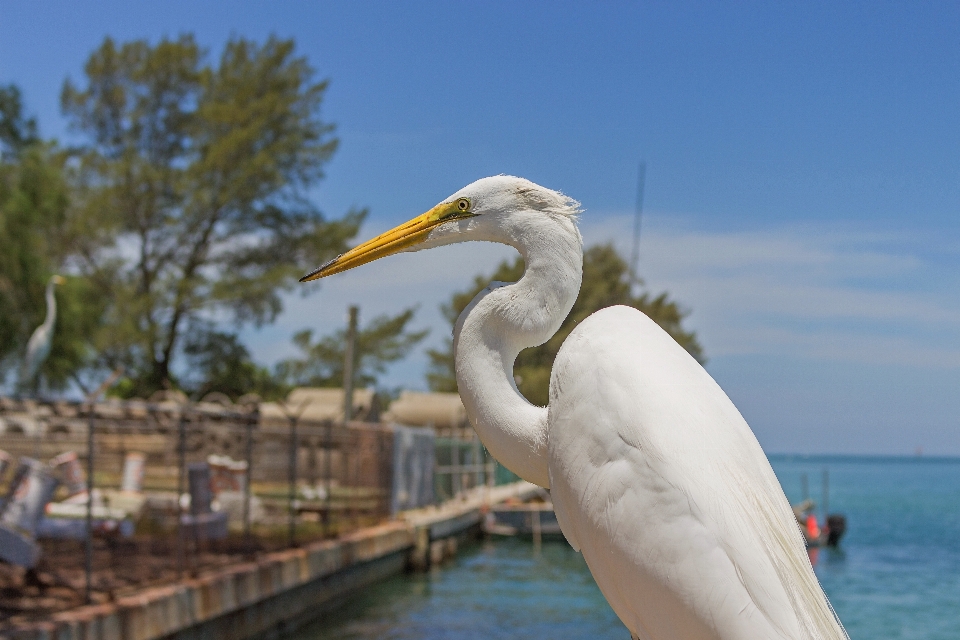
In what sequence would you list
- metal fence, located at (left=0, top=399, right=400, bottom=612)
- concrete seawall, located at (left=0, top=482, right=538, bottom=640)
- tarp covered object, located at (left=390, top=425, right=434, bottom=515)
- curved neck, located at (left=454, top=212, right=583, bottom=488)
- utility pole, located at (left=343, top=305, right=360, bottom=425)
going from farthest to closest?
1. utility pole, located at (left=343, top=305, right=360, bottom=425)
2. tarp covered object, located at (left=390, top=425, right=434, bottom=515)
3. metal fence, located at (left=0, top=399, right=400, bottom=612)
4. concrete seawall, located at (left=0, top=482, right=538, bottom=640)
5. curved neck, located at (left=454, top=212, right=583, bottom=488)

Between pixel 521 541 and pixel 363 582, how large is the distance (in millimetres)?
12102

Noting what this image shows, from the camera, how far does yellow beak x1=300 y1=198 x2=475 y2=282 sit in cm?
286

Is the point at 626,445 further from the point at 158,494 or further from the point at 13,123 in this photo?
the point at 13,123

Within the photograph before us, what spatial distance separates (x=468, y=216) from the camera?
112 inches

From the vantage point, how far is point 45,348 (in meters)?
19.0

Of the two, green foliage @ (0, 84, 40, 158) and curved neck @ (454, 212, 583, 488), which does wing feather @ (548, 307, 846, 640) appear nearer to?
curved neck @ (454, 212, 583, 488)

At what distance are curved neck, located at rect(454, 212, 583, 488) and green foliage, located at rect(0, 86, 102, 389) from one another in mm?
21692

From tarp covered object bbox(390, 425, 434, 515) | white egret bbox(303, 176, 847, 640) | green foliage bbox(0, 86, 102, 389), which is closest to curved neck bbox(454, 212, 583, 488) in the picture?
white egret bbox(303, 176, 847, 640)

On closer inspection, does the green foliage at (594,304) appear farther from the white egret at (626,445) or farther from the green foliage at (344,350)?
the white egret at (626,445)

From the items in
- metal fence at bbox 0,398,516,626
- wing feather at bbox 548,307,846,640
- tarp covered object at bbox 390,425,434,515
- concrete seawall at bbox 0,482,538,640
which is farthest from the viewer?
tarp covered object at bbox 390,425,434,515

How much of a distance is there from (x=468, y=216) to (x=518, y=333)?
390mm

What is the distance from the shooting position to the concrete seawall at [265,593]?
23.7ft

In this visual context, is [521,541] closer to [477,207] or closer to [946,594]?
[946,594]

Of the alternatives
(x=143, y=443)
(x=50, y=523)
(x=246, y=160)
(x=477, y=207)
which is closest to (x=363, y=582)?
(x=143, y=443)
